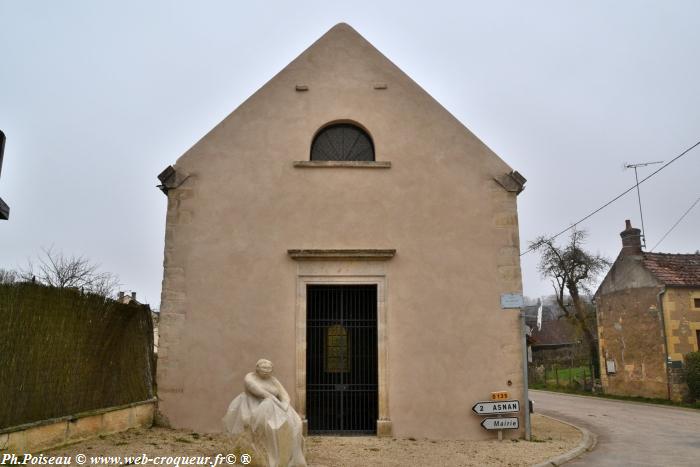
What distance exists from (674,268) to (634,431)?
11.1m

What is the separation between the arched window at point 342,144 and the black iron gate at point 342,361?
7.93 feet

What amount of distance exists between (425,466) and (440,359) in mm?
2366

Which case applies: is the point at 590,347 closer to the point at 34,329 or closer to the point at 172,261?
the point at 172,261

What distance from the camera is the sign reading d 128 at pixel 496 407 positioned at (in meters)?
9.38

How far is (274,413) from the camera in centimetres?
678

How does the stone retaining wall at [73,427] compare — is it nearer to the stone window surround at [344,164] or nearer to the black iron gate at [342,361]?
the black iron gate at [342,361]

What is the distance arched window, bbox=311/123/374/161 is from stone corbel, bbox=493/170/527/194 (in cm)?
238

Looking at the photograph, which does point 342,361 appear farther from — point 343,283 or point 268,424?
point 268,424

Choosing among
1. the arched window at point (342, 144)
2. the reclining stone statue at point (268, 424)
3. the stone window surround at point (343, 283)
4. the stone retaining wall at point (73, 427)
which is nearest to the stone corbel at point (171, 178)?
the arched window at point (342, 144)

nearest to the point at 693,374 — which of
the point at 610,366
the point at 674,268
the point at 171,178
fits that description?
the point at 674,268

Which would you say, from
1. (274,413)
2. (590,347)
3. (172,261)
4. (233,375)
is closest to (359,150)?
(172,261)

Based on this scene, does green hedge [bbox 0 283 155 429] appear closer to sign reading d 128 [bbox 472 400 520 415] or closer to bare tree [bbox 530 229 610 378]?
sign reading d 128 [bbox 472 400 520 415]

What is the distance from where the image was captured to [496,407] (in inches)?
369

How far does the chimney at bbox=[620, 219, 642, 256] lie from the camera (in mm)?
21578
